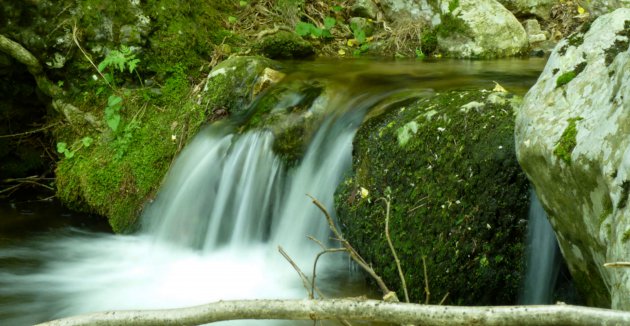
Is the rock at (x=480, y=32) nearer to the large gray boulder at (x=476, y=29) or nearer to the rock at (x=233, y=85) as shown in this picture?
the large gray boulder at (x=476, y=29)

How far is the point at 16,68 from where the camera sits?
20.3ft

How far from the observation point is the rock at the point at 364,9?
8406mm

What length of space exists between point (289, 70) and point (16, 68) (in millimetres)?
2586

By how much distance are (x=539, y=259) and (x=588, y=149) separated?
3.65 ft

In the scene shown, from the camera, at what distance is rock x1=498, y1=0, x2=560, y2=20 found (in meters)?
8.38

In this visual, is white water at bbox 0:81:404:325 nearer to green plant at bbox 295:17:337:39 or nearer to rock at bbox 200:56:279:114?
rock at bbox 200:56:279:114

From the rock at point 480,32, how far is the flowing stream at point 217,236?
1874mm

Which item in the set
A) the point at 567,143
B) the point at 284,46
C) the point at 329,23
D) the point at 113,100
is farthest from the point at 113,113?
the point at 567,143

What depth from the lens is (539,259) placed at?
3328mm

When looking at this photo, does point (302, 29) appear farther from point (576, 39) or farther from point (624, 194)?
point (624, 194)

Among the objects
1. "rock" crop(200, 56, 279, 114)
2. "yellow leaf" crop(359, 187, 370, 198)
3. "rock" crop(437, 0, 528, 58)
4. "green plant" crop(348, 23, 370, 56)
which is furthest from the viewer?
"green plant" crop(348, 23, 370, 56)

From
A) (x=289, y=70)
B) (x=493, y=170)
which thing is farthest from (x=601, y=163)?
(x=289, y=70)

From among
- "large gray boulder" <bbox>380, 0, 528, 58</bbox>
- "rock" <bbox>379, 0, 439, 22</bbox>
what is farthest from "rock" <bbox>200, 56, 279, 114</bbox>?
"rock" <bbox>379, 0, 439, 22</bbox>

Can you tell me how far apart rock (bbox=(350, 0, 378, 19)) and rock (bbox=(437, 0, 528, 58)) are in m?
1.03
